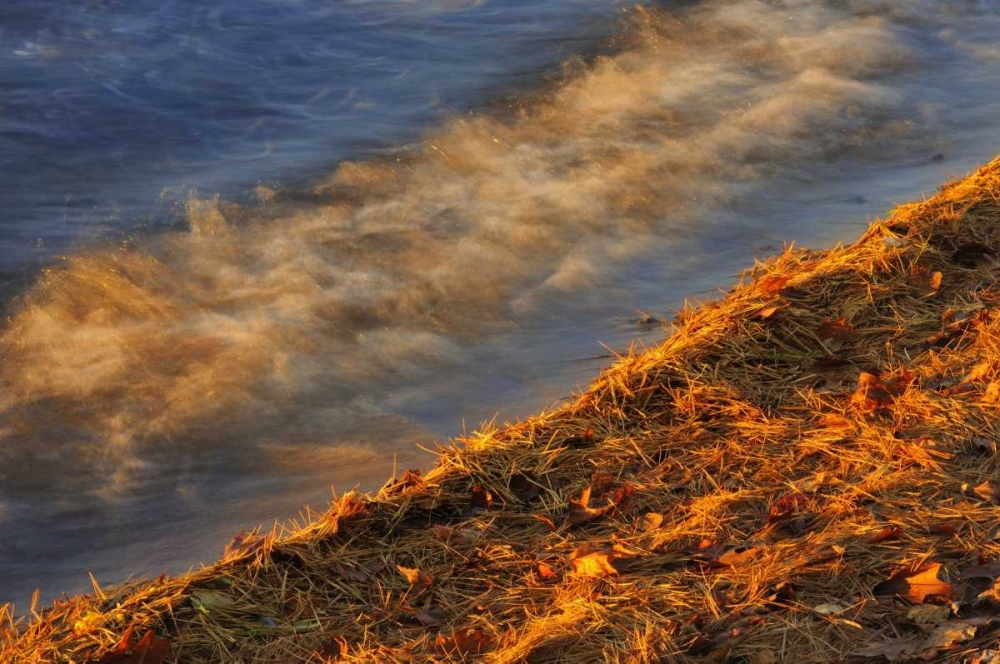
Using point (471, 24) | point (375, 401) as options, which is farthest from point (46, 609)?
point (471, 24)

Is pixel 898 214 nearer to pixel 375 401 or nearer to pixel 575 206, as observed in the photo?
pixel 575 206

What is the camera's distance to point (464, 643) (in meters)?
2.07

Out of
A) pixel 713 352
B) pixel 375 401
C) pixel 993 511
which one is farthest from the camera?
pixel 375 401

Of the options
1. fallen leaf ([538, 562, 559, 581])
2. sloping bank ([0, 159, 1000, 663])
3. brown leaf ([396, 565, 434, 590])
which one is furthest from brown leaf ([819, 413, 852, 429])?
brown leaf ([396, 565, 434, 590])

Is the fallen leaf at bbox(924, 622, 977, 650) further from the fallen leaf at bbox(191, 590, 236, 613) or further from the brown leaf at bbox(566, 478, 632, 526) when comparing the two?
the fallen leaf at bbox(191, 590, 236, 613)

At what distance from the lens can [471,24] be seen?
7.25 metres

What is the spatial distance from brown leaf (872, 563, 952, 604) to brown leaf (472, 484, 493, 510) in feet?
2.99

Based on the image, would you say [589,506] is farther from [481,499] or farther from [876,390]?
[876,390]

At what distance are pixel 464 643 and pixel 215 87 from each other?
484 centimetres

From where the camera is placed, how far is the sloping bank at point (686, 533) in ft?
6.63

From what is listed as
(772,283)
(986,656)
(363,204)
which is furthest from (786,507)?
(363,204)

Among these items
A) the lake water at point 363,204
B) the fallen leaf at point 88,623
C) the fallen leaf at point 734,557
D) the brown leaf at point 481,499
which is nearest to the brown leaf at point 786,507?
the fallen leaf at point 734,557

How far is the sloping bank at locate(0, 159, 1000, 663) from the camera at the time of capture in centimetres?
202

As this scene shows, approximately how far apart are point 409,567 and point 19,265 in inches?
109
